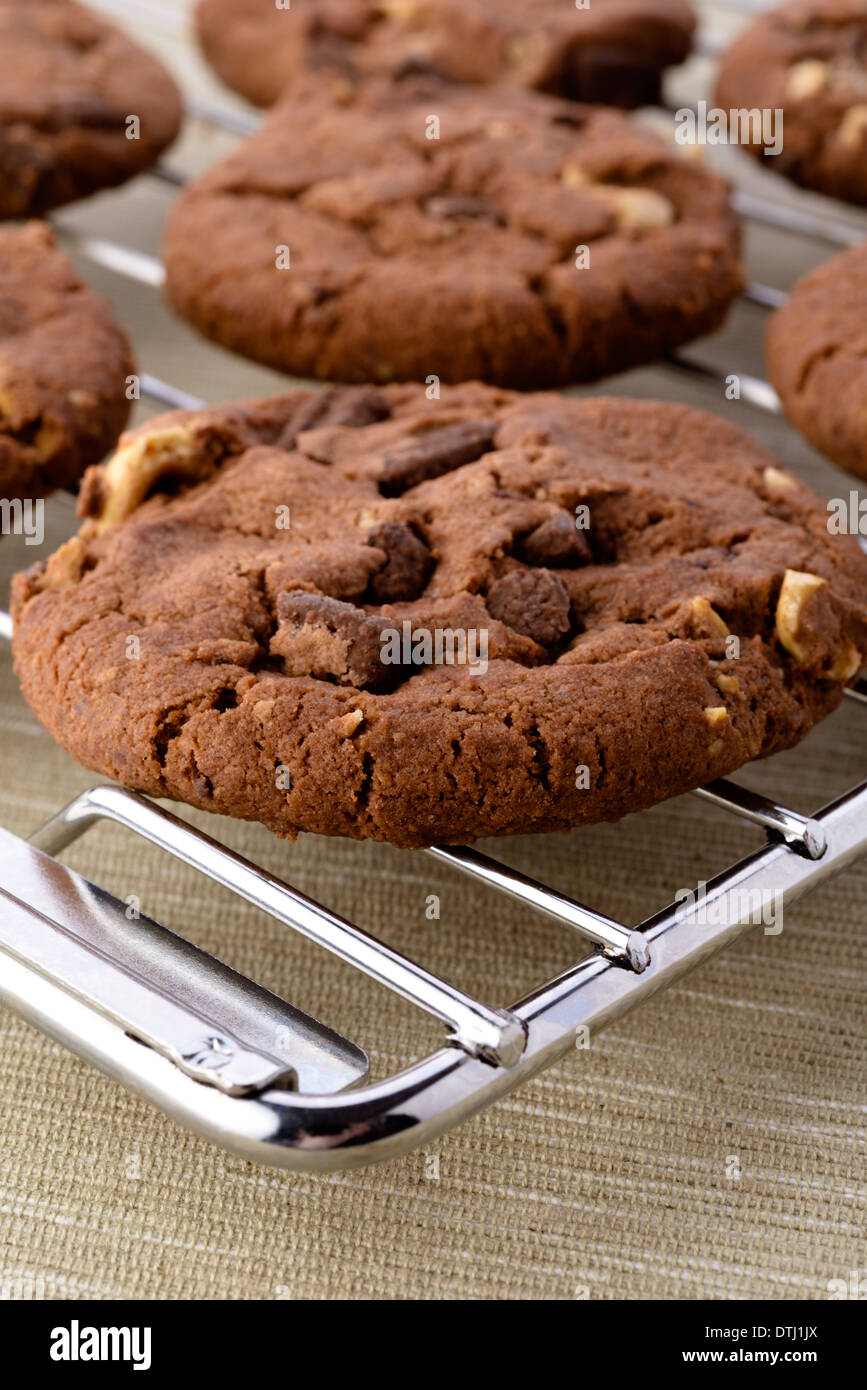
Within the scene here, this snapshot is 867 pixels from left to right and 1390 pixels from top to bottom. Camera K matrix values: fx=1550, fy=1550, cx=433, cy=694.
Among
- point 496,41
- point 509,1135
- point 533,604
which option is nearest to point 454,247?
point 496,41

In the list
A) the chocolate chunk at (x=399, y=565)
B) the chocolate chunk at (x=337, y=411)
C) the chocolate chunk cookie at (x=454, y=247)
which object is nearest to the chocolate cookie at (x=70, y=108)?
the chocolate chunk cookie at (x=454, y=247)

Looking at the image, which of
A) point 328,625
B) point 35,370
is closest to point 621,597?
point 328,625

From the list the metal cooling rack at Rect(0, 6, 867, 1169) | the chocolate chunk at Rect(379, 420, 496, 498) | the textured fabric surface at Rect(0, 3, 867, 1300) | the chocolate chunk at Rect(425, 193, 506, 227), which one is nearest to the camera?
the metal cooling rack at Rect(0, 6, 867, 1169)

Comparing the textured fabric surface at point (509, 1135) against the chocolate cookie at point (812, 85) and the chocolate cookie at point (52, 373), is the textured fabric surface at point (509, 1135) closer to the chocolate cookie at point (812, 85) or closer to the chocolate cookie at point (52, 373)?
the chocolate cookie at point (52, 373)

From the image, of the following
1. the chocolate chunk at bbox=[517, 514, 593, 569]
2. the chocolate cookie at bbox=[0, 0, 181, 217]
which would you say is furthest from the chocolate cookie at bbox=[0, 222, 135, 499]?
the chocolate chunk at bbox=[517, 514, 593, 569]

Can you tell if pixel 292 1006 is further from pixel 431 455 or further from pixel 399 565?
pixel 431 455

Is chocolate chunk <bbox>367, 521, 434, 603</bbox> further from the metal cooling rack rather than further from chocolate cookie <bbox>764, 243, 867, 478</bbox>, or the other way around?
chocolate cookie <bbox>764, 243, 867, 478</bbox>

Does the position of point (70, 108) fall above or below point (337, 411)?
above
